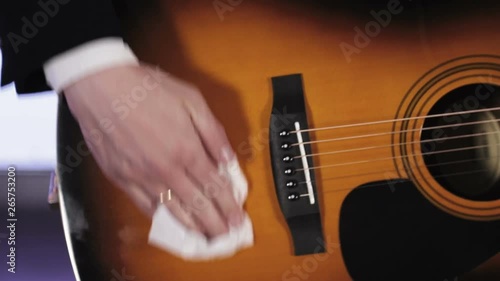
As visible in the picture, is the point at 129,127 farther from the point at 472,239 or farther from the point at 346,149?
the point at 472,239

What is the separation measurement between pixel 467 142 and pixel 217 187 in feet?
1.54

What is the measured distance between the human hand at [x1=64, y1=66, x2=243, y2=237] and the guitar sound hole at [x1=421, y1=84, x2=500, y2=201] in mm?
355

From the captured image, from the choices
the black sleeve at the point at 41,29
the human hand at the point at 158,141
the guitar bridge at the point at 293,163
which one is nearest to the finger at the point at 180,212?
the human hand at the point at 158,141

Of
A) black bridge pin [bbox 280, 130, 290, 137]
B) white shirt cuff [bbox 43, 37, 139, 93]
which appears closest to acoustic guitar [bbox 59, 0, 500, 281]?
black bridge pin [bbox 280, 130, 290, 137]

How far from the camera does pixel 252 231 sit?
2.49 ft

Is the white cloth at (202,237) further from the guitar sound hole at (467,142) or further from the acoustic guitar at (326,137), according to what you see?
the guitar sound hole at (467,142)

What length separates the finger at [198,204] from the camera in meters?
0.68

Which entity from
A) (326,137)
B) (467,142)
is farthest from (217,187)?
(467,142)

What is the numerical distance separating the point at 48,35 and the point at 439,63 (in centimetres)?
60

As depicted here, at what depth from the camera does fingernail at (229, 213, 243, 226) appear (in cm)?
74

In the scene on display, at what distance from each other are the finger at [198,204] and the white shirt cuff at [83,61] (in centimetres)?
18

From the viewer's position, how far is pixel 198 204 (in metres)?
0.71

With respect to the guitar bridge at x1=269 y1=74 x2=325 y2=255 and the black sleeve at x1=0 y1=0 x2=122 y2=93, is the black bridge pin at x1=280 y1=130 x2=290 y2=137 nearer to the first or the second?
the guitar bridge at x1=269 y1=74 x2=325 y2=255

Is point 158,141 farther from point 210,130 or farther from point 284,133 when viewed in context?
point 284,133
